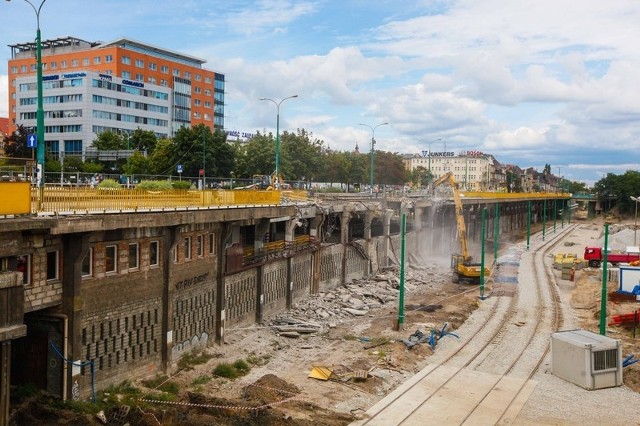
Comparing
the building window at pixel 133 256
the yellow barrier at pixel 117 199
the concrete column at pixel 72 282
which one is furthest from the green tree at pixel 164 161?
the concrete column at pixel 72 282

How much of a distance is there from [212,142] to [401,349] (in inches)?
1494

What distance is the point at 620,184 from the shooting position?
16450 centimetres

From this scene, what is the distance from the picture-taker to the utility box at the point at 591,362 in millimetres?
26359

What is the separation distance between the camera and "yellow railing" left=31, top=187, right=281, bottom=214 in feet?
67.0

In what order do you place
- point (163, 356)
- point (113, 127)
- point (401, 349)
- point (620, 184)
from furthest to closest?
point (620, 184) < point (113, 127) < point (401, 349) < point (163, 356)

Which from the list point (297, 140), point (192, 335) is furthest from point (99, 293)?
point (297, 140)

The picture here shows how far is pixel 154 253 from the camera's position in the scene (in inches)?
1030

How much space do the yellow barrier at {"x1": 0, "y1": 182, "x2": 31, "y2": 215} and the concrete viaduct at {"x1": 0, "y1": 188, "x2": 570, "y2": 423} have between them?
0.88 feet

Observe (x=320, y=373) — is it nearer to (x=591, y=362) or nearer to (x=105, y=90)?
(x=591, y=362)

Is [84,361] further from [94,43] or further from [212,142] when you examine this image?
[94,43]

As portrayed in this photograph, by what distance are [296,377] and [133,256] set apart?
29.7 feet

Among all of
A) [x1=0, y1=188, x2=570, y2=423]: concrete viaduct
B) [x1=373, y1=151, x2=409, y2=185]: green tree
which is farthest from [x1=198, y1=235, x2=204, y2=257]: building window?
[x1=373, y1=151, x2=409, y2=185]: green tree

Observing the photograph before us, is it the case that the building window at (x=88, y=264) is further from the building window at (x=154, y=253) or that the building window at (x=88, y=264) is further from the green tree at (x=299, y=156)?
the green tree at (x=299, y=156)

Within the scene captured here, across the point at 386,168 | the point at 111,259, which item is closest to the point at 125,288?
the point at 111,259
